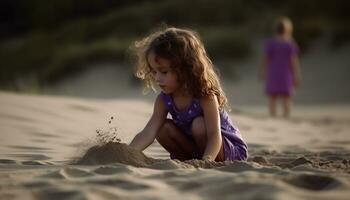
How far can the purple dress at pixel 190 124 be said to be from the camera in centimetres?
453

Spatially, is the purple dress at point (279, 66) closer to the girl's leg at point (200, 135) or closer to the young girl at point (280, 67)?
the young girl at point (280, 67)

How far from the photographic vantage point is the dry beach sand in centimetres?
329

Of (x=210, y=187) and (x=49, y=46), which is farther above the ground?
(x=49, y=46)

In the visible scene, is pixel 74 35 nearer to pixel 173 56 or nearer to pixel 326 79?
pixel 326 79

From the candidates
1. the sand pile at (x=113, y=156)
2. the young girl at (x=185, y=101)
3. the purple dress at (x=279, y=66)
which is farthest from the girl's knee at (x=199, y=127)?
the purple dress at (x=279, y=66)

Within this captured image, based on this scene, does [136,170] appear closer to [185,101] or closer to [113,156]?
[113,156]

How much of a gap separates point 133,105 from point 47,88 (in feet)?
30.6

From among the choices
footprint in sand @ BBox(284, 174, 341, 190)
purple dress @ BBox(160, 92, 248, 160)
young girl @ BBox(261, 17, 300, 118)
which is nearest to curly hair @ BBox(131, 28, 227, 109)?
purple dress @ BBox(160, 92, 248, 160)

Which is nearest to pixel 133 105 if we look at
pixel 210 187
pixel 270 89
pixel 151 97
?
pixel 270 89

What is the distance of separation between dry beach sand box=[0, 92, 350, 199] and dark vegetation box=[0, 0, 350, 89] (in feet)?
38.5

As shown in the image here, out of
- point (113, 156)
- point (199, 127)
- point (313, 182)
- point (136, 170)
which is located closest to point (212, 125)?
point (199, 127)

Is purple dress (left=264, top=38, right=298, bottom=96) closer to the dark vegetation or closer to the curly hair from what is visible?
the curly hair

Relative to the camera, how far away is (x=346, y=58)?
18.5 meters

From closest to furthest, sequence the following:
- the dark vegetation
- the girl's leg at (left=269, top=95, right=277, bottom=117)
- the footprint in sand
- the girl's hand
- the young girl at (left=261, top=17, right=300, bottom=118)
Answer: the footprint in sand
the girl's hand
the young girl at (left=261, top=17, right=300, bottom=118)
the girl's leg at (left=269, top=95, right=277, bottom=117)
the dark vegetation
